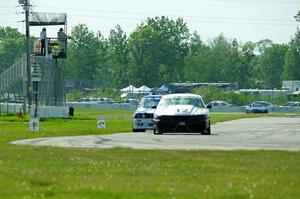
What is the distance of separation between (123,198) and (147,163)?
5.68 meters

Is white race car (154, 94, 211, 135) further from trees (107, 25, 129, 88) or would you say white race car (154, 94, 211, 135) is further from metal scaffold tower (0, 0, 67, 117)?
trees (107, 25, 129, 88)

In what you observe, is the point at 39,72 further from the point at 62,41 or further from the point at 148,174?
the point at 148,174

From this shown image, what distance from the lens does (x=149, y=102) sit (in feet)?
129

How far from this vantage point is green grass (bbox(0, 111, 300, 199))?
12.8 metres

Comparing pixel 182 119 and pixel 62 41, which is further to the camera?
pixel 62 41

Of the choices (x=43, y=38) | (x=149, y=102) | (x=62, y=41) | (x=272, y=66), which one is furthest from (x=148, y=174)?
(x=272, y=66)

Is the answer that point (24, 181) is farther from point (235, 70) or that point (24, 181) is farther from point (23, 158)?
point (235, 70)

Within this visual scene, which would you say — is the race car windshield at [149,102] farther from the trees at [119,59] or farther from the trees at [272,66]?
the trees at [272,66]

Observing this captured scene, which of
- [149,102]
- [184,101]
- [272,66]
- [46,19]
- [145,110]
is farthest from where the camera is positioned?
[272,66]

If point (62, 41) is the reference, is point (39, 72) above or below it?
below

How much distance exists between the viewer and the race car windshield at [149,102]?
38.9 metres

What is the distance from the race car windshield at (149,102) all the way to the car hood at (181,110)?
5.97 meters

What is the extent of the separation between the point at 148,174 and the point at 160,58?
14834cm

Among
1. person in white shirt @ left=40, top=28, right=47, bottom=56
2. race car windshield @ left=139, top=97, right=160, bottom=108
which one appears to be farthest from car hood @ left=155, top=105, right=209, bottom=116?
person in white shirt @ left=40, top=28, right=47, bottom=56
